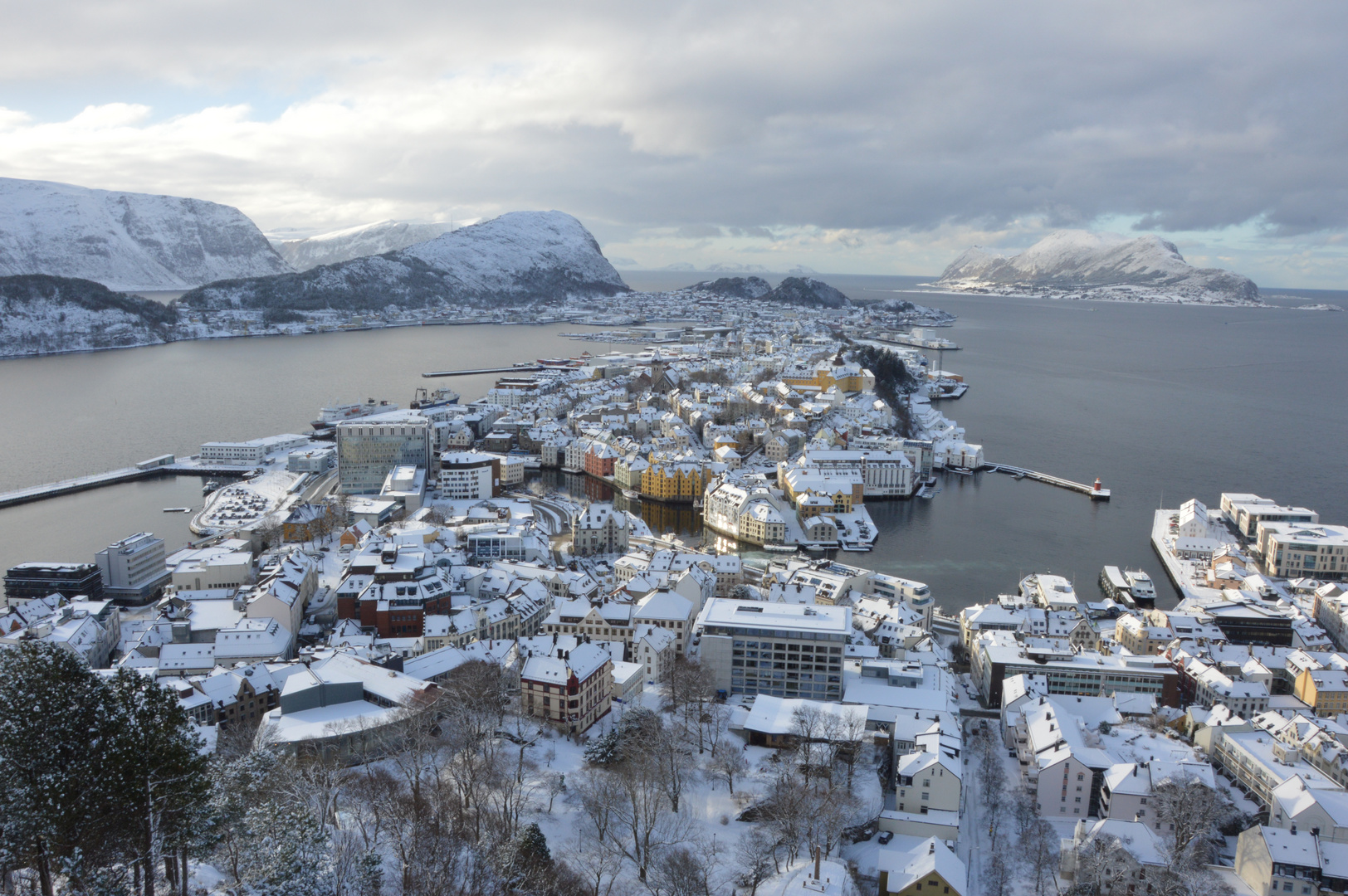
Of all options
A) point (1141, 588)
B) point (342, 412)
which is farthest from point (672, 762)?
point (342, 412)

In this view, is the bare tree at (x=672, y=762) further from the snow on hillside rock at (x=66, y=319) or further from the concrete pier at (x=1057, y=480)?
the snow on hillside rock at (x=66, y=319)

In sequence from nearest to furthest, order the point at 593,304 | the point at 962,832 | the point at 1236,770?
the point at 962,832, the point at 1236,770, the point at 593,304

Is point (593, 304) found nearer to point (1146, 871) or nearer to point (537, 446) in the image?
point (537, 446)

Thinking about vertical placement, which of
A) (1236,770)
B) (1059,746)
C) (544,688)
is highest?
(544,688)

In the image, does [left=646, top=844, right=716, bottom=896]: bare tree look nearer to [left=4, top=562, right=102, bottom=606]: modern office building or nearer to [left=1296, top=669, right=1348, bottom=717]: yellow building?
[left=1296, top=669, right=1348, bottom=717]: yellow building

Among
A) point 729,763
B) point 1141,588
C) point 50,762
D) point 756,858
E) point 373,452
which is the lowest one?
point 1141,588

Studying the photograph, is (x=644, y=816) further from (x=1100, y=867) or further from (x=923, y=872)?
(x=1100, y=867)

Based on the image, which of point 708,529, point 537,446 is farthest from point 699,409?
point 708,529
